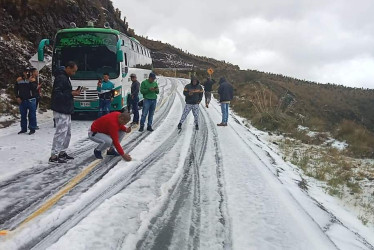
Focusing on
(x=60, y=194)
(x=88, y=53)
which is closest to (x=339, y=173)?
(x=60, y=194)

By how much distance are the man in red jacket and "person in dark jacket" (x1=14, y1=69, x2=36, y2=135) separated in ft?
12.4

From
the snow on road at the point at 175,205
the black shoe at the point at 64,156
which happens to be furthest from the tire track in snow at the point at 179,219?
the black shoe at the point at 64,156

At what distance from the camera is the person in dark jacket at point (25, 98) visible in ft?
32.7

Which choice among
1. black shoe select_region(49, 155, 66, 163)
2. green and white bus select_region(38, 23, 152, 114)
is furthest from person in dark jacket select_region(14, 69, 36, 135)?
black shoe select_region(49, 155, 66, 163)

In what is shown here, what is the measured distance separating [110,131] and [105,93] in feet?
16.3

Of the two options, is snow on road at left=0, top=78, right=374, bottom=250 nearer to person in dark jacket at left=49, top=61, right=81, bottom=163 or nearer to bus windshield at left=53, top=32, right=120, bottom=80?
person in dark jacket at left=49, top=61, right=81, bottom=163

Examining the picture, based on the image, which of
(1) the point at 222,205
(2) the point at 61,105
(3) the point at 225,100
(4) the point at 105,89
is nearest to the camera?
(1) the point at 222,205

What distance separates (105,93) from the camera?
459 inches

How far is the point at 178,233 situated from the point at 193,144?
17.8 feet

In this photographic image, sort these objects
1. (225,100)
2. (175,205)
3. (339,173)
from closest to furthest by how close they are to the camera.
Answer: (175,205) < (339,173) < (225,100)

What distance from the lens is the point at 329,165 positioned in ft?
30.4

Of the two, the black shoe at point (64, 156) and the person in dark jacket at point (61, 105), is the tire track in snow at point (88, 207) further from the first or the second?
the person in dark jacket at point (61, 105)

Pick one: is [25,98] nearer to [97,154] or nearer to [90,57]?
[90,57]

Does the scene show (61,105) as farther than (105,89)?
No
